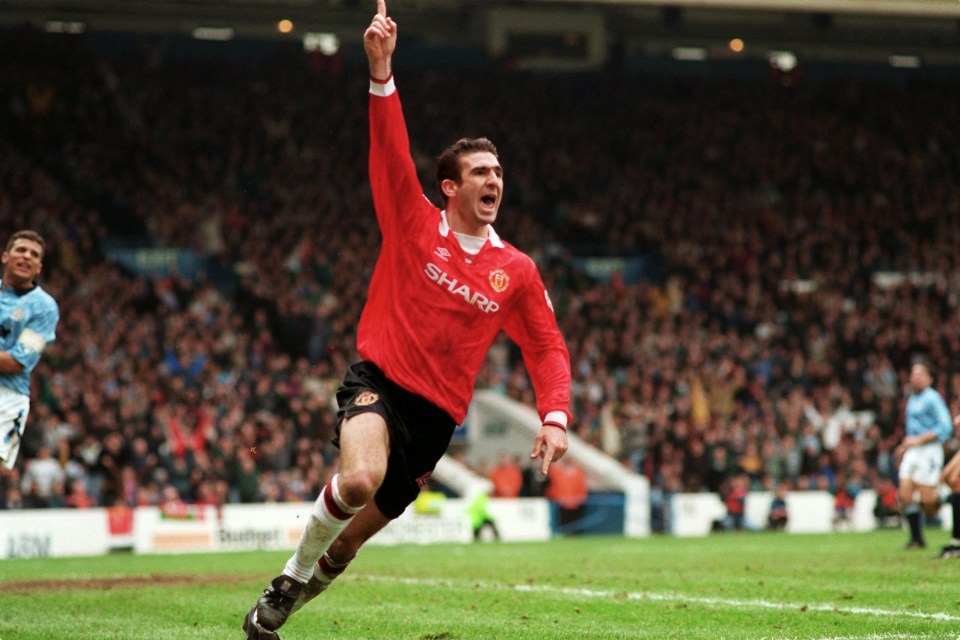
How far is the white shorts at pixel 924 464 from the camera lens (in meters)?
17.2

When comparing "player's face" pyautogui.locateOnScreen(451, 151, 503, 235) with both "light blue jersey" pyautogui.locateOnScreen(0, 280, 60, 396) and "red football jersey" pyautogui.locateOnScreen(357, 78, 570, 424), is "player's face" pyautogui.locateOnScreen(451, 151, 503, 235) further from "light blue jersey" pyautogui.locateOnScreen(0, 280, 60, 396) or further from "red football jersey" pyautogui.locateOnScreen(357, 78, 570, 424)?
"light blue jersey" pyautogui.locateOnScreen(0, 280, 60, 396)

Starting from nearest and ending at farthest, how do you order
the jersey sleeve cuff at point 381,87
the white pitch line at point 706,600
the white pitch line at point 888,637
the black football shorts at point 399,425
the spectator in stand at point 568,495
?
the jersey sleeve cuff at point 381,87 → the black football shorts at point 399,425 → the white pitch line at point 888,637 → the white pitch line at point 706,600 → the spectator in stand at point 568,495

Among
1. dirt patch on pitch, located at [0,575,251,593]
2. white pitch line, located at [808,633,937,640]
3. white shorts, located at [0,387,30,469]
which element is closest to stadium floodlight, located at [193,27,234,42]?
dirt patch on pitch, located at [0,575,251,593]

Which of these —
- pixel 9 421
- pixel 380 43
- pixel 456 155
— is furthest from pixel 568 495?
pixel 380 43

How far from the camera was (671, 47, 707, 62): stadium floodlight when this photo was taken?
41.8m

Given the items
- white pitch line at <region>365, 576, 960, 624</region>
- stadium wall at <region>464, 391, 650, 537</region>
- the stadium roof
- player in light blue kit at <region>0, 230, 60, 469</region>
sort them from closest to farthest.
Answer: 1. white pitch line at <region>365, 576, 960, 624</region>
2. player in light blue kit at <region>0, 230, 60, 469</region>
3. stadium wall at <region>464, 391, 650, 537</region>
4. the stadium roof

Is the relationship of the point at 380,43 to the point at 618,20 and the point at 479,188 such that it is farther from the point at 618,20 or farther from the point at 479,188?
the point at 618,20

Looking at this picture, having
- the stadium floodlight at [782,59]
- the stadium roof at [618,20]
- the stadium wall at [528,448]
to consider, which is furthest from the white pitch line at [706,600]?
the stadium floodlight at [782,59]

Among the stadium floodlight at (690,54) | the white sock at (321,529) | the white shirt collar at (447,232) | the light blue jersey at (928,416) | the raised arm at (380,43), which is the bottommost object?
the white sock at (321,529)

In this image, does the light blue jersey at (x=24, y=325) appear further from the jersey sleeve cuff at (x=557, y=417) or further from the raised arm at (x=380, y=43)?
the jersey sleeve cuff at (x=557, y=417)

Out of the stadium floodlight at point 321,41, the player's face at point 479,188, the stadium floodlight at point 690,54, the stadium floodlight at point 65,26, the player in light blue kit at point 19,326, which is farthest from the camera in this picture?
the stadium floodlight at point 690,54

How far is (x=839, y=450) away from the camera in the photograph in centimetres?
2831

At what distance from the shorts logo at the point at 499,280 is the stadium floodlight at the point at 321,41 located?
30537 mm

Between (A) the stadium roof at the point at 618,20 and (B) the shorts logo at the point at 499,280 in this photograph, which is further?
(A) the stadium roof at the point at 618,20
